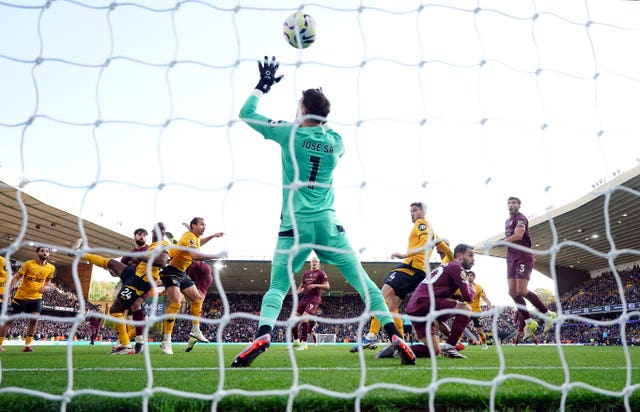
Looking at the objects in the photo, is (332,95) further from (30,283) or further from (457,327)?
(30,283)

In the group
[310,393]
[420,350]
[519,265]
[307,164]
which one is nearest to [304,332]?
[519,265]

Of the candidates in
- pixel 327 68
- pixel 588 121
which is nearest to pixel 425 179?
pixel 327 68

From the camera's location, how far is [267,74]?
339 centimetres

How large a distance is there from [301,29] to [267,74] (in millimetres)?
1014

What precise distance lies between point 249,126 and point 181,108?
0.78 metres

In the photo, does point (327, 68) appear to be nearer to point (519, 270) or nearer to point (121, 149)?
point (121, 149)

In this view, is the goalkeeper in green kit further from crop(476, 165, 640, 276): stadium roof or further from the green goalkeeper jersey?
crop(476, 165, 640, 276): stadium roof

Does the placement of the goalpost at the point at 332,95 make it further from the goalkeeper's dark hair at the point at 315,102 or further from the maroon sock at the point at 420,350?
the maroon sock at the point at 420,350

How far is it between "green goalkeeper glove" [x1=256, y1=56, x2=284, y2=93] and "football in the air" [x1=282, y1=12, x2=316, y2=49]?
0.91 meters

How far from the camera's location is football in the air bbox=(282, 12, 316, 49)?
4.17 m

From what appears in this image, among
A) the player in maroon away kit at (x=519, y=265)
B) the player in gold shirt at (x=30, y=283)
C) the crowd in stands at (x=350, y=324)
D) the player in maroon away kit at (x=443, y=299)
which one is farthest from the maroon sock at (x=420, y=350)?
the crowd in stands at (x=350, y=324)

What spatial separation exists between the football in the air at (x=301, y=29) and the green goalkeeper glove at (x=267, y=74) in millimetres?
909

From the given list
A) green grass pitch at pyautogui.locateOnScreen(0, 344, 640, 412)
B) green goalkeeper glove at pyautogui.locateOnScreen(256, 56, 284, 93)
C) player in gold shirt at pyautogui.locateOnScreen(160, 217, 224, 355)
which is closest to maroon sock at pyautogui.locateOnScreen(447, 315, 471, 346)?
green grass pitch at pyautogui.locateOnScreen(0, 344, 640, 412)

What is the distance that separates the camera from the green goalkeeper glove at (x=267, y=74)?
3.36 m
